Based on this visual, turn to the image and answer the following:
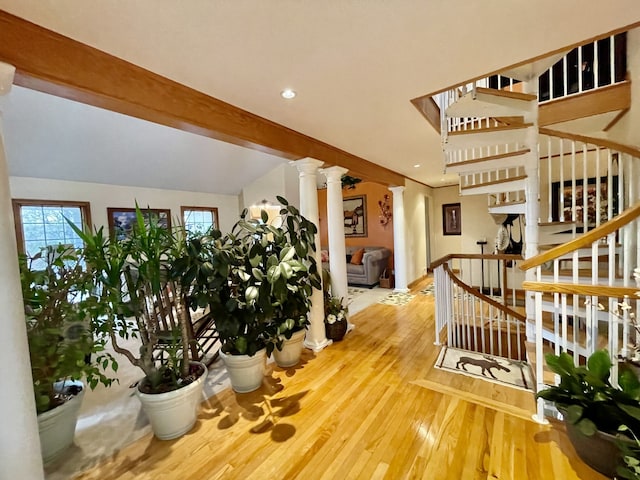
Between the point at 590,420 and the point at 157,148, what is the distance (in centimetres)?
546

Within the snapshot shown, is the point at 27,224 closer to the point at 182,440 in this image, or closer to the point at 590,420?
the point at 182,440

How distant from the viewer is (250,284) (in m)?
2.11

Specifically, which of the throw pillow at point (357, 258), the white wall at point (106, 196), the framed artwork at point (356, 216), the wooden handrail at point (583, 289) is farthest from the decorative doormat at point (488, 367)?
the framed artwork at point (356, 216)

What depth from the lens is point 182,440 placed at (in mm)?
1733

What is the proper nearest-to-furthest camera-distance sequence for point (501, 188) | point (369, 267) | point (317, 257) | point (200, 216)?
1. point (501, 188)
2. point (317, 257)
3. point (369, 267)
4. point (200, 216)

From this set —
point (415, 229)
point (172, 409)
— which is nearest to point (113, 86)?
point (172, 409)

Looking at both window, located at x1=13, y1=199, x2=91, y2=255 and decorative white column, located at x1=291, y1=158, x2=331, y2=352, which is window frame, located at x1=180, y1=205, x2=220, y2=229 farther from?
decorative white column, located at x1=291, y1=158, x2=331, y2=352

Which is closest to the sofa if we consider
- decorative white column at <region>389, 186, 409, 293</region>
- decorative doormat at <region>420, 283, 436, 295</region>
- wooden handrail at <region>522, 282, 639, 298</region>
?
decorative white column at <region>389, 186, 409, 293</region>

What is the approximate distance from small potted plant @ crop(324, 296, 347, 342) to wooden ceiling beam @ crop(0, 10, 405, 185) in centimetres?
184

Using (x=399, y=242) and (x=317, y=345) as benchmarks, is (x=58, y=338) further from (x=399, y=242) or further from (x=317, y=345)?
(x=399, y=242)

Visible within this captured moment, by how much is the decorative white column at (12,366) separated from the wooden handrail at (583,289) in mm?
2716

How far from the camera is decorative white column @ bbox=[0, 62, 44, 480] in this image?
108cm

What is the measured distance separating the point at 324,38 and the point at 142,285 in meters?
1.73

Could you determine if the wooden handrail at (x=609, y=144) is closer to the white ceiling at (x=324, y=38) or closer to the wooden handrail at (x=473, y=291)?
the white ceiling at (x=324, y=38)
